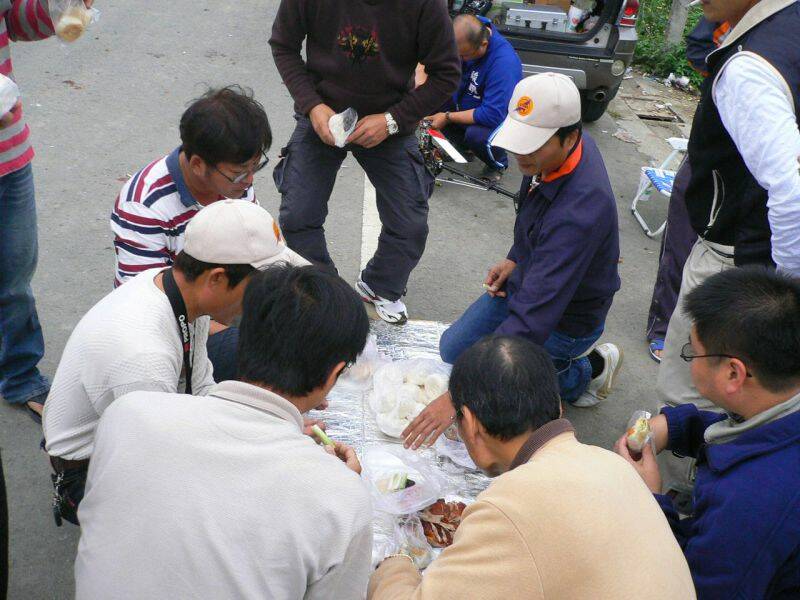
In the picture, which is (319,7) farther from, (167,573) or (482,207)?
(167,573)

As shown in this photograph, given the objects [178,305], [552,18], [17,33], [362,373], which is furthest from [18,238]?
[552,18]

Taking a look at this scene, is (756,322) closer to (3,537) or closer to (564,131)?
(564,131)

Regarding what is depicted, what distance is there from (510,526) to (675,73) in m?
8.26

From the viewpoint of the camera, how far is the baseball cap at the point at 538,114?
270 cm

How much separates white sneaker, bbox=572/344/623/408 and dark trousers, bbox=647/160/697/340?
65cm

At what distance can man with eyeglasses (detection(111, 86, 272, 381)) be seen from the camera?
7.89 feet

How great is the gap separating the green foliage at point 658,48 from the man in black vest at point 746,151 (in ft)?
20.1

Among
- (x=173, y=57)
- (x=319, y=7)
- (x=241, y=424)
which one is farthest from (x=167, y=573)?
(x=173, y=57)

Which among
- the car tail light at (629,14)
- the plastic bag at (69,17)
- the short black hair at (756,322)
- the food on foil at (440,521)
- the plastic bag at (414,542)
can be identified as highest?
the plastic bag at (69,17)

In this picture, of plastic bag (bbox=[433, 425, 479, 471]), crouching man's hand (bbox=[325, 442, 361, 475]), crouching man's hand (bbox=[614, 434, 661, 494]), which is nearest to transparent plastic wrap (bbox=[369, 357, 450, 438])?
plastic bag (bbox=[433, 425, 479, 471])

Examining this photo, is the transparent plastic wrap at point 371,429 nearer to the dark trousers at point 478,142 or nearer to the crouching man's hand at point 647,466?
the crouching man's hand at point 647,466

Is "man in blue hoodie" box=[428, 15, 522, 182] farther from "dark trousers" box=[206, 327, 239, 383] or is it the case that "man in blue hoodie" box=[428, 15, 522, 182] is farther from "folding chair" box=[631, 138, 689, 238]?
"dark trousers" box=[206, 327, 239, 383]

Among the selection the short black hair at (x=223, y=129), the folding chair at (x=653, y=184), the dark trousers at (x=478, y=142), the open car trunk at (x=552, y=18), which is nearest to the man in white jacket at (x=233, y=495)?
the short black hair at (x=223, y=129)

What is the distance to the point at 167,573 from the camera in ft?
4.48
